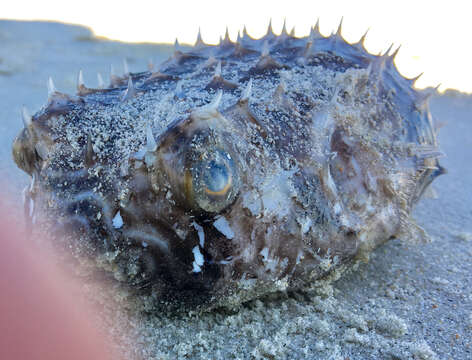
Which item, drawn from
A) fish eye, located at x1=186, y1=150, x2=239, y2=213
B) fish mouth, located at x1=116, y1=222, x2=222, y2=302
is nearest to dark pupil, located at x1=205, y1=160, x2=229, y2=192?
fish eye, located at x1=186, y1=150, x2=239, y2=213

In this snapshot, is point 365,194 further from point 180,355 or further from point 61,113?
point 61,113

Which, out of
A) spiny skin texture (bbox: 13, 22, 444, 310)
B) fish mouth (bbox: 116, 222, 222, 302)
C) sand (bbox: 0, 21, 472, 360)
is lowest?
sand (bbox: 0, 21, 472, 360)

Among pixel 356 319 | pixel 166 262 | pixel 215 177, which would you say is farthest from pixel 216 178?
pixel 356 319

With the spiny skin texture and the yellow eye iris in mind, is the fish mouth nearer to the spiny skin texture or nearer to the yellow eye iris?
the spiny skin texture

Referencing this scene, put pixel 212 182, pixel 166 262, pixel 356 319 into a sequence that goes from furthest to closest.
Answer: pixel 356 319, pixel 166 262, pixel 212 182

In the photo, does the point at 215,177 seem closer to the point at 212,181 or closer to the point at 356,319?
the point at 212,181

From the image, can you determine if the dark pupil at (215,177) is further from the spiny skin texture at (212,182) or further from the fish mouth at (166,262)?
the fish mouth at (166,262)

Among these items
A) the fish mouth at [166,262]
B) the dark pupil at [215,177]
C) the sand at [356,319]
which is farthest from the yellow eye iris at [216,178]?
the sand at [356,319]

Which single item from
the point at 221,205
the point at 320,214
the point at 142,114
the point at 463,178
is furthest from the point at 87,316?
the point at 463,178

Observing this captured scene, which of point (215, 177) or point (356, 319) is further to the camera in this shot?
point (356, 319)
